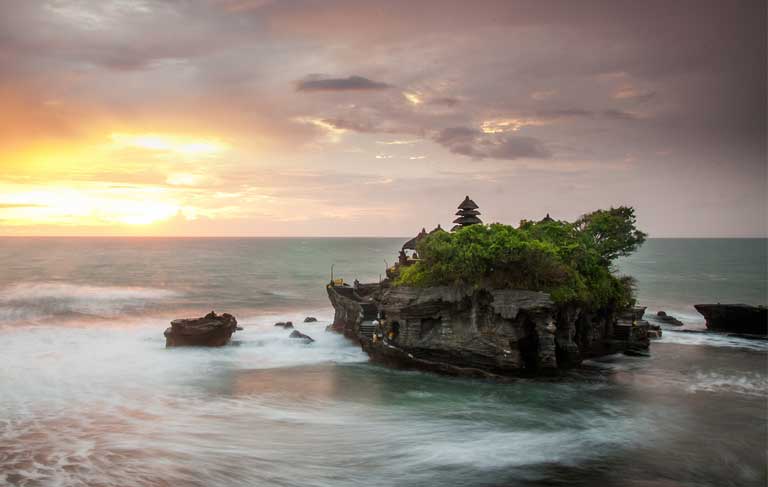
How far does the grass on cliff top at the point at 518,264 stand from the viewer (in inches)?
998

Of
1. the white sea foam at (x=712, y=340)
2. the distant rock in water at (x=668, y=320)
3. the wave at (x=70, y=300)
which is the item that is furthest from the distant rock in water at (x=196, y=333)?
the distant rock in water at (x=668, y=320)

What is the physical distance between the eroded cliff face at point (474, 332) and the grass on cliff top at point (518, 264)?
692mm

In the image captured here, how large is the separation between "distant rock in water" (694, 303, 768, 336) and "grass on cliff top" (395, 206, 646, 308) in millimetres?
12109

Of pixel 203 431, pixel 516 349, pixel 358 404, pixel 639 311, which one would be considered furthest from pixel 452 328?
pixel 639 311

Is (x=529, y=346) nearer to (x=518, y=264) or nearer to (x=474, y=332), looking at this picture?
(x=474, y=332)

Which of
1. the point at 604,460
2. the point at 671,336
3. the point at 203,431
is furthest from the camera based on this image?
the point at 671,336

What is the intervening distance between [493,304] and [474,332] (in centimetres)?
178

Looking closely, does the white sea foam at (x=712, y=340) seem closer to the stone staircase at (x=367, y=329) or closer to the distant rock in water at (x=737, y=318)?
the distant rock in water at (x=737, y=318)

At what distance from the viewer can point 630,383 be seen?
25.3 metres

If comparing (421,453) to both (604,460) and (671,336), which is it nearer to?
(604,460)

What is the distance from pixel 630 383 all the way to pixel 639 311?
13604 millimetres

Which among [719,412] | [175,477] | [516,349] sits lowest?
[175,477]

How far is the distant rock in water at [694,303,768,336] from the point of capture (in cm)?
3634

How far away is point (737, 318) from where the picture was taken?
122 feet
